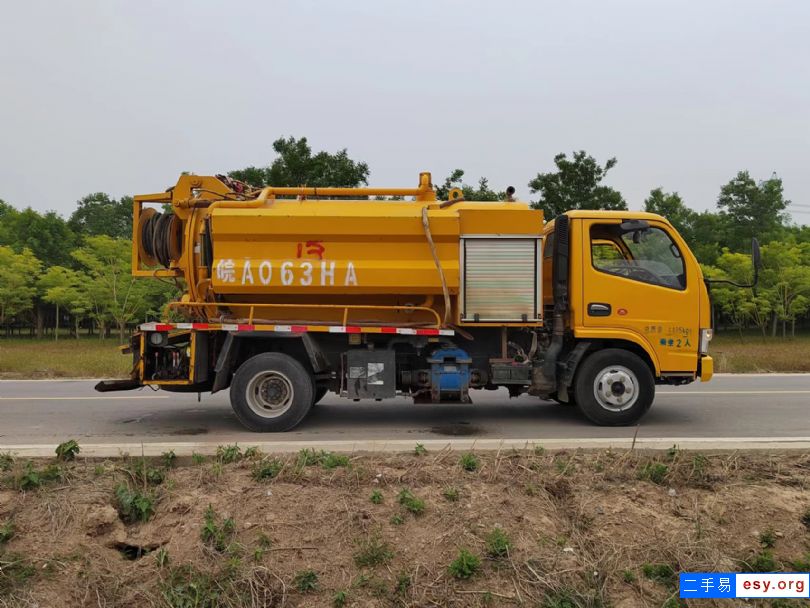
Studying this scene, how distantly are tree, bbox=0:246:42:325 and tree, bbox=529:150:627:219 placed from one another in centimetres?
3213

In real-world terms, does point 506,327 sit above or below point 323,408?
above

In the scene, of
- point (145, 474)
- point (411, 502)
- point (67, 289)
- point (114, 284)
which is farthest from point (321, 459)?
point (67, 289)

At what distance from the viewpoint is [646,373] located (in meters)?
6.85

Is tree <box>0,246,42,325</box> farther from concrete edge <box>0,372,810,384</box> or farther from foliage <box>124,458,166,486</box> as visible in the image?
foliage <box>124,458,166,486</box>

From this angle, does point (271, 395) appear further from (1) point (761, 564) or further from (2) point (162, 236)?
(1) point (761, 564)

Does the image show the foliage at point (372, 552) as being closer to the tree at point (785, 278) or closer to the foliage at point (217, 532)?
the foliage at point (217, 532)

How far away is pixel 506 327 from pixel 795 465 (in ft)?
10.7

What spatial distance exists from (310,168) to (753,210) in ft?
112

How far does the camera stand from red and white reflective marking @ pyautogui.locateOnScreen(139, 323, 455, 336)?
6.76 meters

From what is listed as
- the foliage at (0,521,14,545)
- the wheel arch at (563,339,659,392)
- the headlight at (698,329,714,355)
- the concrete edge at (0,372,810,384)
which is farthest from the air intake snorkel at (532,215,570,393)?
the concrete edge at (0,372,810,384)

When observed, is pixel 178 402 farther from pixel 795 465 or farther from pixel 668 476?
pixel 795 465

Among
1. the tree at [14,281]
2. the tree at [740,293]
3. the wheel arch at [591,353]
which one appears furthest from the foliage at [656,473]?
the tree at [14,281]

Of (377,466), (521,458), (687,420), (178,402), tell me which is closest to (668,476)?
(521,458)

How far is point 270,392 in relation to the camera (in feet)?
22.1
